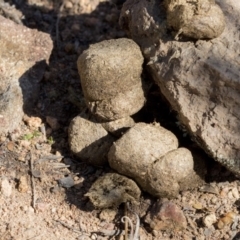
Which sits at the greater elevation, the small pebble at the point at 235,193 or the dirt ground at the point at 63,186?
the small pebble at the point at 235,193

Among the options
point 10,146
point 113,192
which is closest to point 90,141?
point 113,192

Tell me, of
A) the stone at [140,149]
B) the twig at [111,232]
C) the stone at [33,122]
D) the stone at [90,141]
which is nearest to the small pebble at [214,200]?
the stone at [140,149]

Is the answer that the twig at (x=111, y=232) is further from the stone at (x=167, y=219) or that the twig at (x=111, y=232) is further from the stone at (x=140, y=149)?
the stone at (x=140, y=149)

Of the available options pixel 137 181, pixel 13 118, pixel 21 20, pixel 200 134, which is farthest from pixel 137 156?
pixel 21 20

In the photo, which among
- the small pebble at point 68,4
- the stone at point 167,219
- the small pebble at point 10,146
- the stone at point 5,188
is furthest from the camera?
the small pebble at point 68,4

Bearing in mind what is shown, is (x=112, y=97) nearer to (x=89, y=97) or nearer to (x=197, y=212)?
(x=89, y=97)

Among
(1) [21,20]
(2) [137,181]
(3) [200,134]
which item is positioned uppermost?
(3) [200,134]
